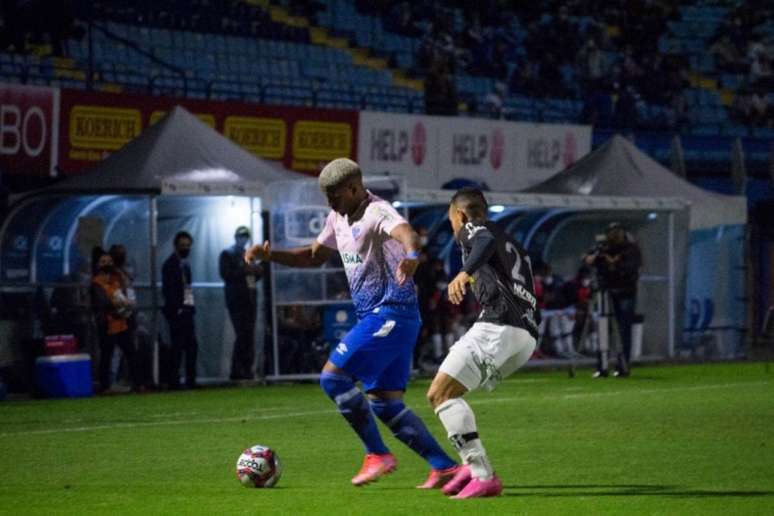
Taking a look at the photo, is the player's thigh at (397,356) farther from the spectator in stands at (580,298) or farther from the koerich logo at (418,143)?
the koerich logo at (418,143)

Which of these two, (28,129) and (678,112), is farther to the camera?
(678,112)

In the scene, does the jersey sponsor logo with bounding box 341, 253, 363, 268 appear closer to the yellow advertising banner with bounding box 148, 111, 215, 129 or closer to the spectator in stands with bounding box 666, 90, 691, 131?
the yellow advertising banner with bounding box 148, 111, 215, 129

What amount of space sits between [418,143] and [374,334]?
18827 mm

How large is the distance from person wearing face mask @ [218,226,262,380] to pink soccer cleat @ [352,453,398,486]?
12207 millimetres

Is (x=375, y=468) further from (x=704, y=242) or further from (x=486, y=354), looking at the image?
(x=704, y=242)

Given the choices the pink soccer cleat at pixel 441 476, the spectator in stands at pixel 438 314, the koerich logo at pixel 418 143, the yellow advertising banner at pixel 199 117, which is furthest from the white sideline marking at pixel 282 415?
the koerich logo at pixel 418 143

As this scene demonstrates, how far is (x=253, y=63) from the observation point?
30.1 meters

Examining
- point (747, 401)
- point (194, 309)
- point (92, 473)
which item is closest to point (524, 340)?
point (92, 473)

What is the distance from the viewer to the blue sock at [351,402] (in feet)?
35.0

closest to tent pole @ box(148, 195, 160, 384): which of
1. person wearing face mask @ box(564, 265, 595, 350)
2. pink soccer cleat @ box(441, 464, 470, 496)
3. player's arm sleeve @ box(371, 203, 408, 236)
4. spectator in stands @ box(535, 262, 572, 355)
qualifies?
person wearing face mask @ box(564, 265, 595, 350)

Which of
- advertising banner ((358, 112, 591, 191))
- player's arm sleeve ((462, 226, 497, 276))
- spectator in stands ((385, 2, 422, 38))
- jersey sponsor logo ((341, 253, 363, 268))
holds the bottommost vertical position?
jersey sponsor logo ((341, 253, 363, 268))

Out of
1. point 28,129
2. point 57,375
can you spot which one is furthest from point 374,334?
point 28,129

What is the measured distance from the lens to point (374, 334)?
10625 mm

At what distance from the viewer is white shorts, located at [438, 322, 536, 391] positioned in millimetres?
10305
